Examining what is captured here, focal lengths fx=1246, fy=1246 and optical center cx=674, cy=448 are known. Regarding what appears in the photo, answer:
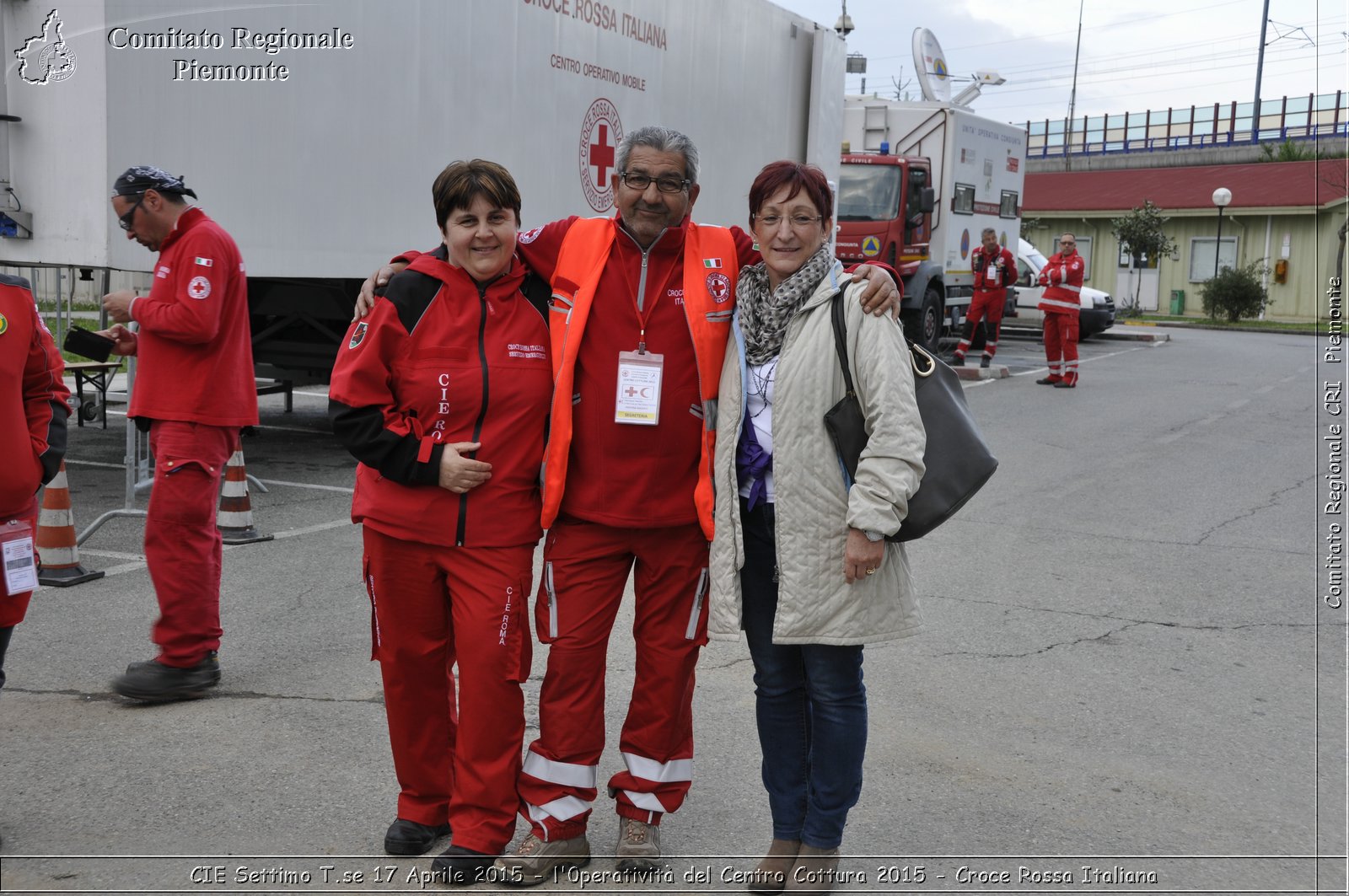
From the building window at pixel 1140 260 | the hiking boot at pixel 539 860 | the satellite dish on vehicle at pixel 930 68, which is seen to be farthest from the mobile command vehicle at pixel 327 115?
the building window at pixel 1140 260

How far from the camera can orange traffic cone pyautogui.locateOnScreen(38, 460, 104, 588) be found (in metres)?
5.92

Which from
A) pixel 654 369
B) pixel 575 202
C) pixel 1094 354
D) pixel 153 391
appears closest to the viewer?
pixel 654 369

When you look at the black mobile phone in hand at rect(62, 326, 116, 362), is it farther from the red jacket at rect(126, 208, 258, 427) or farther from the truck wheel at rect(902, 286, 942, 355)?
the truck wheel at rect(902, 286, 942, 355)

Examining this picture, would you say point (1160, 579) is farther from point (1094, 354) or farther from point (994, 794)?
point (1094, 354)

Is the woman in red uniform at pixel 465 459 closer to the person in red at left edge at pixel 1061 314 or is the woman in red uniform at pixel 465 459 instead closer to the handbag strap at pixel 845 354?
the handbag strap at pixel 845 354

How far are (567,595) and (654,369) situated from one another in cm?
63

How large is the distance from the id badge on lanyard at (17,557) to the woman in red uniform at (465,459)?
95 cm

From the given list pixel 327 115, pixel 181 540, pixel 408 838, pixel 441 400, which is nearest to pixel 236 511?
pixel 327 115

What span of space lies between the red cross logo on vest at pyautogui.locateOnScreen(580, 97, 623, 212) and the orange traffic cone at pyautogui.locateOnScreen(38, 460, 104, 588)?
5134 millimetres

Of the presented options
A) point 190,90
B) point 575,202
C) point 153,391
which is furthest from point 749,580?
point 575,202

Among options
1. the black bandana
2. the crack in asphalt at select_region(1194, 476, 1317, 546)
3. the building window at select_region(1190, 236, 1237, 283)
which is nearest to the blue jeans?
the black bandana

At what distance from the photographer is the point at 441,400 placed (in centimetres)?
322

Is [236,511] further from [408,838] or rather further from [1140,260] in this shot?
[1140,260]

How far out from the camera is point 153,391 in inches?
178
